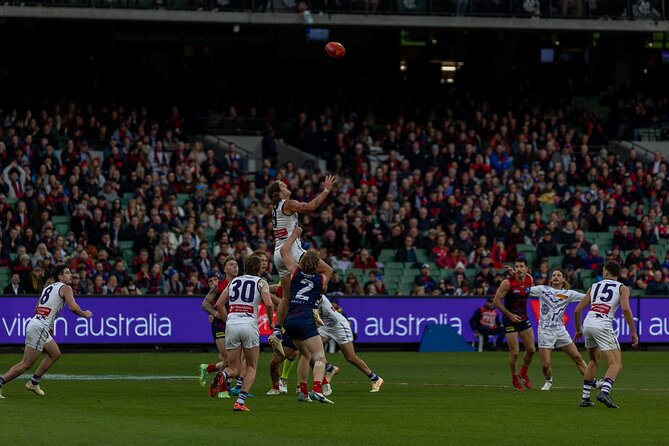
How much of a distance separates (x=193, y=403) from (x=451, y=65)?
32.9m

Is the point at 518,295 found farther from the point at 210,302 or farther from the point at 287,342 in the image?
the point at 210,302

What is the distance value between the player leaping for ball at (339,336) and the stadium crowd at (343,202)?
11757mm

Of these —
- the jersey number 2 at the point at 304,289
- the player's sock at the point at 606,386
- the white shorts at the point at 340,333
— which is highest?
the jersey number 2 at the point at 304,289

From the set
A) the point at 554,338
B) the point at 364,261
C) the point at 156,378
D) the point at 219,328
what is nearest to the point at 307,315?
the point at 219,328

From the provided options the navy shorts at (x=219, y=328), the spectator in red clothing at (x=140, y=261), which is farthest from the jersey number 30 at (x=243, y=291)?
the spectator in red clothing at (x=140, y=261)

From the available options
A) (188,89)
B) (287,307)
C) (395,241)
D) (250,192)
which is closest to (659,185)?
(395,241)

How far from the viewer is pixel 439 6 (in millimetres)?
42344

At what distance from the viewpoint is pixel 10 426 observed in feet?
49.2

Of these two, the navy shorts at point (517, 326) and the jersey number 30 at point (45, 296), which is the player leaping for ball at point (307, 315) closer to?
the jersey number 30 at point (45, 296)

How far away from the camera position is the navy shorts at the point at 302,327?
1830 cm

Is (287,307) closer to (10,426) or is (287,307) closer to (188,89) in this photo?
(10,426)

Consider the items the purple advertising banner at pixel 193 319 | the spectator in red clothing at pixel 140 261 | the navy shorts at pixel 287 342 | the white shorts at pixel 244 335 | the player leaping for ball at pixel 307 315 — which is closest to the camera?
the white shorts at pixel 244 335

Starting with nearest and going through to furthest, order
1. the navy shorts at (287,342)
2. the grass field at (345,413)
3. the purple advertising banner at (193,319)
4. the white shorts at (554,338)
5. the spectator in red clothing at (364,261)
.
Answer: the grass field at (345,413)
the navy shorts at (287,342)
the white shorts at (554,338)
the purple advertising banner at (193,319)
the spectator in red clothing at (364,261)

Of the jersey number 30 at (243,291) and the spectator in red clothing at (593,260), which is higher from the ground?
the jersey number 30 at (243,291)
